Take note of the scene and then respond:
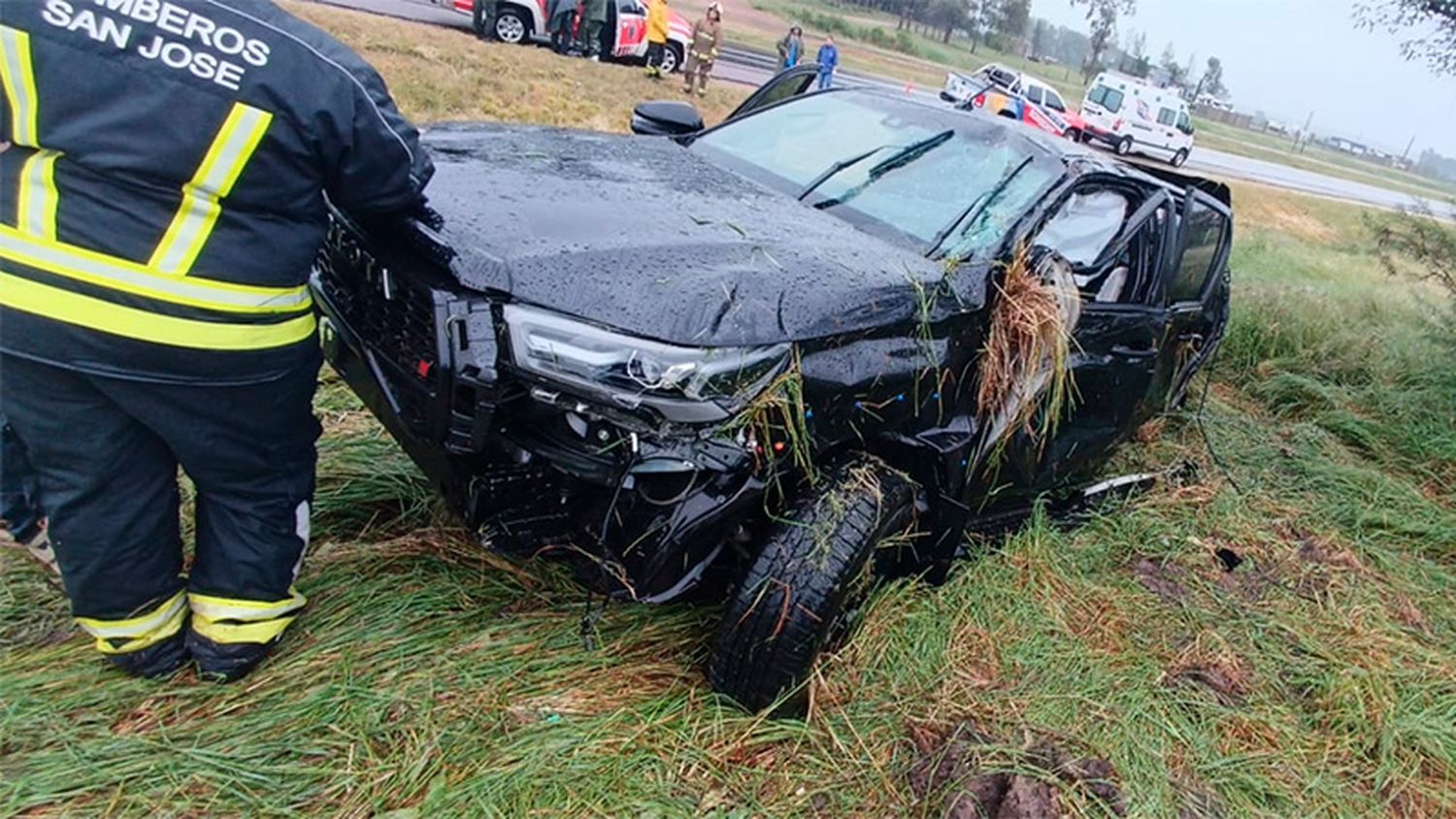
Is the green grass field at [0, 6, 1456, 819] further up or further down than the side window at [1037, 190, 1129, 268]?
further down

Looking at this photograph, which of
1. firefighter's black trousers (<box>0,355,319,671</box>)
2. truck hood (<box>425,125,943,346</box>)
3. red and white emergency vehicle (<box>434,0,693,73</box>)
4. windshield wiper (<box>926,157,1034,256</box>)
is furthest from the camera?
red and white emergency vehicle (<box>434,0,693,73</box>)

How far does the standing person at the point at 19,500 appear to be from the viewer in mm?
2111

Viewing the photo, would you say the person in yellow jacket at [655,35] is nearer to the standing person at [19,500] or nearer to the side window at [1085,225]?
the side window at [1085,225]

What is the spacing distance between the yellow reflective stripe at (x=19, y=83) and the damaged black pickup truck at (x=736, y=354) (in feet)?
2.11

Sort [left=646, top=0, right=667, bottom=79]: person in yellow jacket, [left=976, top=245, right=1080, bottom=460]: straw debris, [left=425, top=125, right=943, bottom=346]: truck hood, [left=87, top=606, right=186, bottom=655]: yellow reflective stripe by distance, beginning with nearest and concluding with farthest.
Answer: [left=425, top=125, right=943, bottom=346]: truck hood → [left=87, top=606, right=186, bottom=655]: yellow reflective stripe → [left=976, top=245, right=1080, bottom=460]: straw debris → [left=646, top=0, right=667, bottom=79]: person in yellow jacket

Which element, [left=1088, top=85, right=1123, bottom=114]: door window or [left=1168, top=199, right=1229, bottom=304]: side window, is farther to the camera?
[left=1088, top=85, right=1123, bottom=114]: door window

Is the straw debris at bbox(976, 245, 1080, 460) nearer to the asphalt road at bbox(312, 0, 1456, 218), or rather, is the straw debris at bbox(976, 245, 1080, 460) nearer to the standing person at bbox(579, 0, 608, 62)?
the asphalt road at bbox(312, 0, 1456, 218)

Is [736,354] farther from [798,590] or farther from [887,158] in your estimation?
[887,158]

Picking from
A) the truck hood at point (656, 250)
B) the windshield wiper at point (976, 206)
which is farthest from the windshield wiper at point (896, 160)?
the windshield wiper at point (976, 206)

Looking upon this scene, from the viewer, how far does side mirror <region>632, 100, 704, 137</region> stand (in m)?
3.58

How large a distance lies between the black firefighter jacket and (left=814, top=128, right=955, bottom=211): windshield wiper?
150 centimetres

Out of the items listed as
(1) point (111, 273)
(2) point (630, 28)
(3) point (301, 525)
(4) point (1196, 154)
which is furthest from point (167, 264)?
(4) point (1196, 154)

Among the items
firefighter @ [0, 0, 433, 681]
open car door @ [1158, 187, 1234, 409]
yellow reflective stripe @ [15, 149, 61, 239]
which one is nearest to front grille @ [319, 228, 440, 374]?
firefighter @ [0, 0, 433, 681]

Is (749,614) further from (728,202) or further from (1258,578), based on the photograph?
(1258,578)
